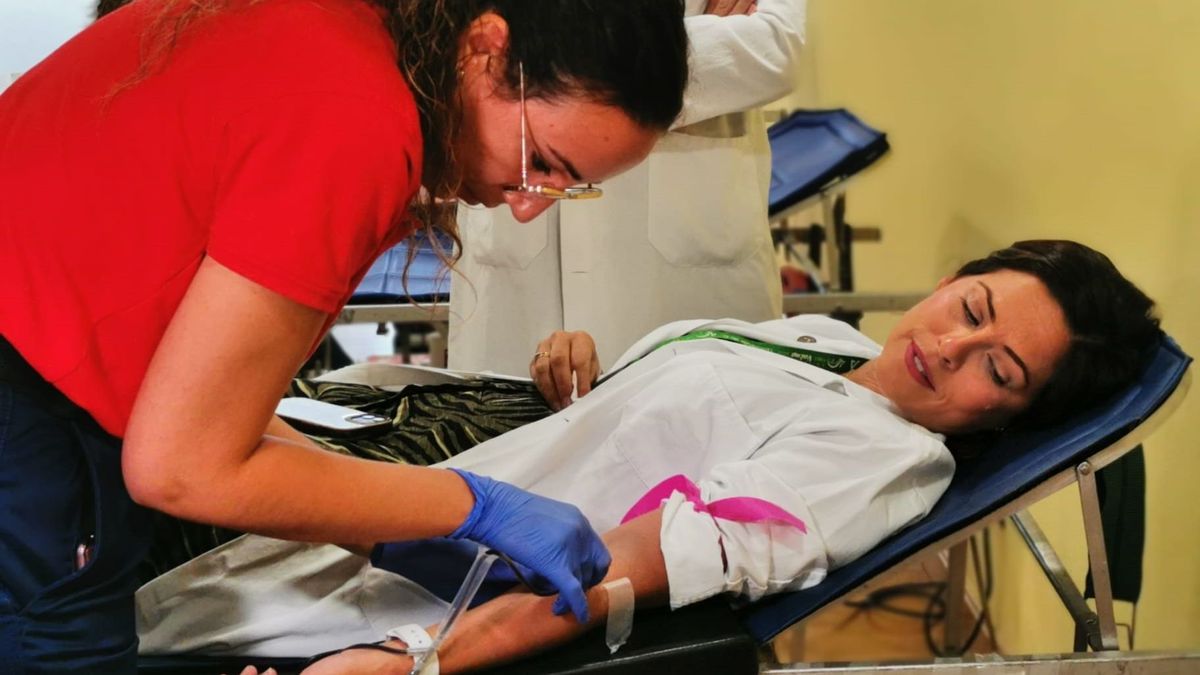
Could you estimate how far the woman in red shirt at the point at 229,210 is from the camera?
2.74 ft

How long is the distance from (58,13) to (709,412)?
286 centimetres

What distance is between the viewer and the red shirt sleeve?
82 cm

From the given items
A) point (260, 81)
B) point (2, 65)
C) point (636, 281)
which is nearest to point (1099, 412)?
point (636, 281)

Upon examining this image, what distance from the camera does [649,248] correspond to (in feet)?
6.93

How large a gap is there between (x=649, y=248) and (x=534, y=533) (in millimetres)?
1083

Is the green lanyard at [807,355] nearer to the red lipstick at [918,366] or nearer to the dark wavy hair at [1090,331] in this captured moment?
the red lipstick at [918,366]

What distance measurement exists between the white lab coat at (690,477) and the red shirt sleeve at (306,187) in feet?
1.94

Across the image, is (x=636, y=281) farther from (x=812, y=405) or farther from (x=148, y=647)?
(x=148, y=647)

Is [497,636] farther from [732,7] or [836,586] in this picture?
[732,7]

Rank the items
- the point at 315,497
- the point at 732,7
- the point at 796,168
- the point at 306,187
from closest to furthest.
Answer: the point at 306,187 → the point at 315,497 → the point at 732,7 → the point at 796,168

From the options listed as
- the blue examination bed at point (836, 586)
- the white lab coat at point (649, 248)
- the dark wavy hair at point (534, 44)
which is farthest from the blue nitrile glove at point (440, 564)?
the white lab coat at point (649, 248)

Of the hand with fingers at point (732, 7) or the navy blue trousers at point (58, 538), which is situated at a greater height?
the hand with fingers at point (732, 7)

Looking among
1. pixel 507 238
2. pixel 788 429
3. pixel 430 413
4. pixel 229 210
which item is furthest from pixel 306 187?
pixel 507 238

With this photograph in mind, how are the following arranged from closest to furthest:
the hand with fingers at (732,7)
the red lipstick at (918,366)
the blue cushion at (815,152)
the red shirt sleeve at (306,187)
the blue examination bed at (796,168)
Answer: the red shirt sleeve at (306,187) → the red lipstick at (918,366) → the hand with fingers at (732,7) → the blue examination bed at (796,168) → the blue cushion at (815,152)
